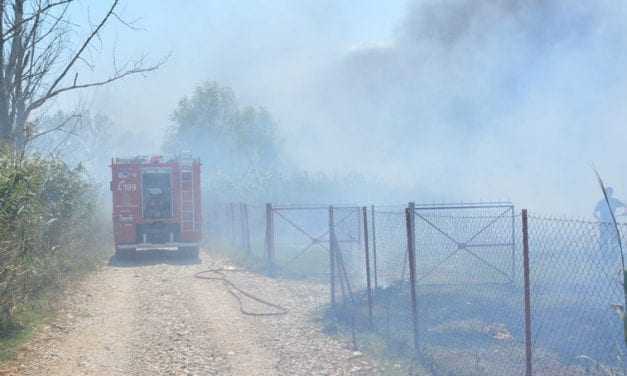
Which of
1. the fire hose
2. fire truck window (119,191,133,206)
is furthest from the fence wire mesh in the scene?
fire truck window (119,191,133,206)

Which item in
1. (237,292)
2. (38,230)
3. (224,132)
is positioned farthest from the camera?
(224,132)

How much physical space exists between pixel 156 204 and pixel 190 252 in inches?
65.1

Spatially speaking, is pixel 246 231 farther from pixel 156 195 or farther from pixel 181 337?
pixel 181 337

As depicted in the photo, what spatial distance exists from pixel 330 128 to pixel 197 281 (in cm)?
2568

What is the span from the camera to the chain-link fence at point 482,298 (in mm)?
5805

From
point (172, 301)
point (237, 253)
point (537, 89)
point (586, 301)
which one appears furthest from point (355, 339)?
point (537, 89)

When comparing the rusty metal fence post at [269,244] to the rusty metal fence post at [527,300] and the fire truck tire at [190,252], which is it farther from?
the rusty metal fence post at [527,300]

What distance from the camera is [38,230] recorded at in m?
8.65

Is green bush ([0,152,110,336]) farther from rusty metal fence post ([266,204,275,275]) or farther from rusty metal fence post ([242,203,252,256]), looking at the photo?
rusty metal fence post ([266,204,275,275])

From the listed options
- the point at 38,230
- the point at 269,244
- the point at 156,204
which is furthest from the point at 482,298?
the point at 156,204

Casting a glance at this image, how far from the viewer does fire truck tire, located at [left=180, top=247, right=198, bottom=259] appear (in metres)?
16.0

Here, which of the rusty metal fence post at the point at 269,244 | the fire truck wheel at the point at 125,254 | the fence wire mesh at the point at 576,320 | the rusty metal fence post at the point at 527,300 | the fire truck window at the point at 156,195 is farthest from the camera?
the fire truck window at the point at 156,195

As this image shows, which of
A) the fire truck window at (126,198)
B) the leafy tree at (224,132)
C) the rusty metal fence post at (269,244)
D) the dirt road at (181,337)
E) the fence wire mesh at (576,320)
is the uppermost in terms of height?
the leafy tree at (224,132)

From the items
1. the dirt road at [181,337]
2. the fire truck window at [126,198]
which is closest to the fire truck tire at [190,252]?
the fire truck window at [126,198]
